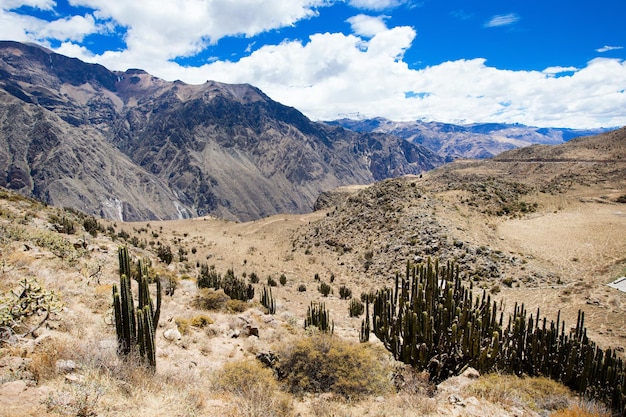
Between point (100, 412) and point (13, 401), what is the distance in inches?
46.7

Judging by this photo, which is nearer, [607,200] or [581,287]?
[581,287]

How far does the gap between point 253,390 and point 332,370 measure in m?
2.28

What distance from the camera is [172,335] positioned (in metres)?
9.97

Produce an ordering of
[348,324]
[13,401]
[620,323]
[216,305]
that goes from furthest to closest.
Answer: [348,324], [620,323], [216,305], [13,401]

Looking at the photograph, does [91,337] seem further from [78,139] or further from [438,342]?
[78,139]

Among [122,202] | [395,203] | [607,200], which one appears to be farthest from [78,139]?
[607,200]

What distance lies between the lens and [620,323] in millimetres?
15430

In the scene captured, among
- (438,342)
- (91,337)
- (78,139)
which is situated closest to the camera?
(91,337)

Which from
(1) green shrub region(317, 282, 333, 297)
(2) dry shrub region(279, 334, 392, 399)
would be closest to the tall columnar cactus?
(2) dry shrub region(279, 334, 392, 399)

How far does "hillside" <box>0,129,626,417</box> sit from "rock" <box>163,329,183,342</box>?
8cm

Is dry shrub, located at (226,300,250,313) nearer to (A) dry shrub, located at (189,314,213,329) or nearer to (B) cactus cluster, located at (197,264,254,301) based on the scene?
(B) cactus cluster, located at (197,264,254,301)

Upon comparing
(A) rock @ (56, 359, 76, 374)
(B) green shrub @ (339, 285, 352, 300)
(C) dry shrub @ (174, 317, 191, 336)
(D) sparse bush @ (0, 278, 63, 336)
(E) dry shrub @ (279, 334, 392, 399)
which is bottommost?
(B) green shrub @ (339, 285, 352, 300)

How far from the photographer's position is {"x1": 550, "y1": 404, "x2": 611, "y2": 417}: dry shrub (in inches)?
289

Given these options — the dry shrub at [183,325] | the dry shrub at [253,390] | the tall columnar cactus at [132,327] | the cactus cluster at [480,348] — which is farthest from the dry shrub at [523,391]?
the dry shrub at [183,325]
